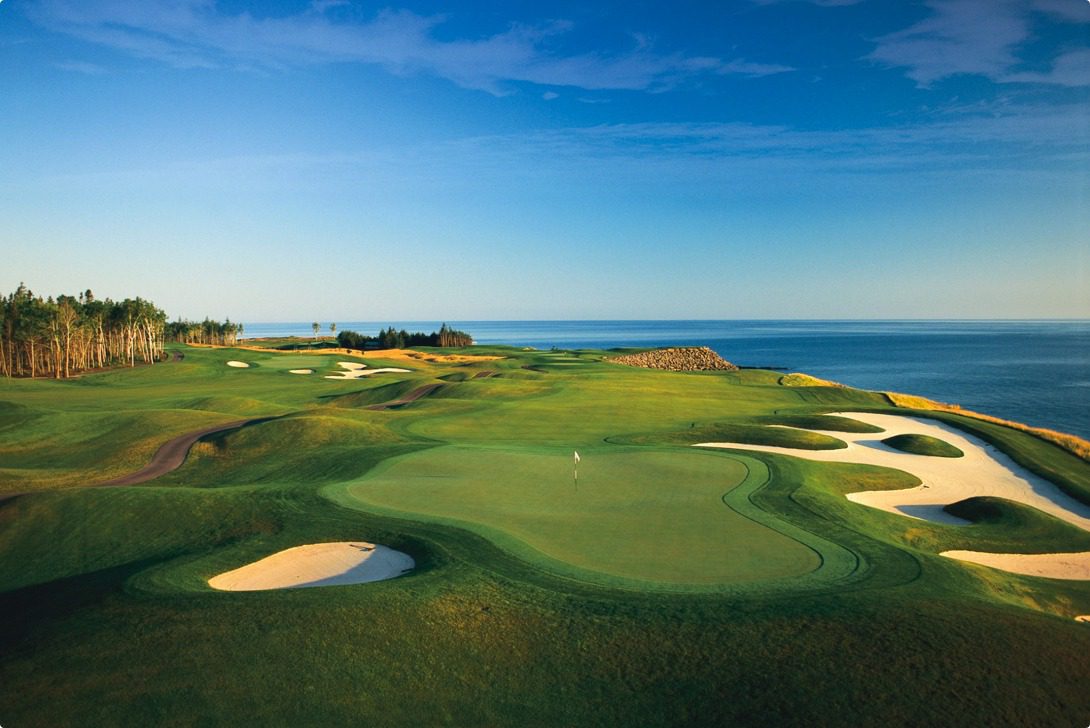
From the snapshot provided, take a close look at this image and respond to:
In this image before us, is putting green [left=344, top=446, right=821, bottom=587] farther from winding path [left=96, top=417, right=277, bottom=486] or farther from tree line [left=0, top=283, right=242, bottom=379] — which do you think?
tree line [left=0, top=283, right=242, bottom=379]

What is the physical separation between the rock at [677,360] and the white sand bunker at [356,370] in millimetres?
37705

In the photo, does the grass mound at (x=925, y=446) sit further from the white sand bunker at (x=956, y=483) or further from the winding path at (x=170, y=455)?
the winding path at (x=170, y=455)

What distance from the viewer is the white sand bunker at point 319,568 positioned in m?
15.1

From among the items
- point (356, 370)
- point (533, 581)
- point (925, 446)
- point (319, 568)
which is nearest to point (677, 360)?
point (356, 370)

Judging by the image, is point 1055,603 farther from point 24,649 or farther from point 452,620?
point 24,649

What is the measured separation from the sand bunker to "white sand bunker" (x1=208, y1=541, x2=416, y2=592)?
16.8 m

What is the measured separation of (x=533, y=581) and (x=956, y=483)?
2459 cm

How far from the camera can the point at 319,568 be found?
16.1 meters

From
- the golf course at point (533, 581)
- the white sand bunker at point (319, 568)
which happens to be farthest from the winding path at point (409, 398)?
the white sand bunker at point (319, 568)

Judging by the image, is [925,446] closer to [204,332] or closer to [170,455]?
[170,455]

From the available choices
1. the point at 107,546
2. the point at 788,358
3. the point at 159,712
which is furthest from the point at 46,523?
the point at 788,358

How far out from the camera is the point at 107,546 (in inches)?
713

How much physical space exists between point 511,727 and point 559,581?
502 cm

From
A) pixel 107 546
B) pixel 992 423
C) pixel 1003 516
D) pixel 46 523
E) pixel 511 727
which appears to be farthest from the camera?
pixel 992 423
